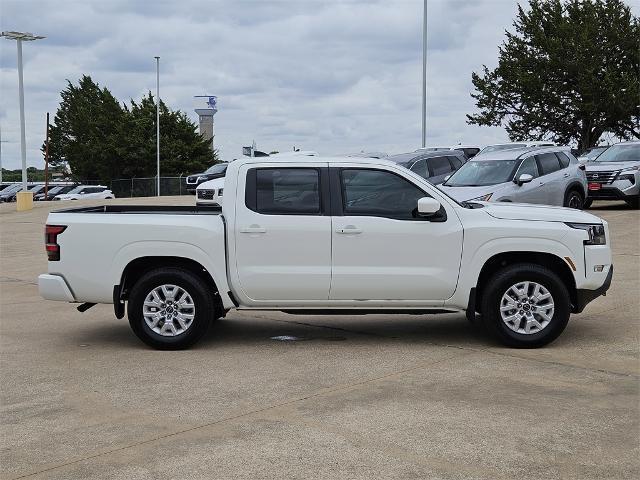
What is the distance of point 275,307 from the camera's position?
8.72 m

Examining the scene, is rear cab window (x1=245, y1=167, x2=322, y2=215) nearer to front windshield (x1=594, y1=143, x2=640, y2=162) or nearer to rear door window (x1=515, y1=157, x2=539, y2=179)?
rear door window (x1=515, y1=157, x2=539, y2=179)

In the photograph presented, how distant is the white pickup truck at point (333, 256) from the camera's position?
8.55 m

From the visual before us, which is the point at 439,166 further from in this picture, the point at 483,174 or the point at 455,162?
the point at 483,174

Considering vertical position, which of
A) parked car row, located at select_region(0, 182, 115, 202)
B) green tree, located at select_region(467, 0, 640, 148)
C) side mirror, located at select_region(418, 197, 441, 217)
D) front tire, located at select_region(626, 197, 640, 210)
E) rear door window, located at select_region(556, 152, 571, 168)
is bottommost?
parked car row, located at select_region(0, 182, 115, 202)

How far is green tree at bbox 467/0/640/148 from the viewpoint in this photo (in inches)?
2028

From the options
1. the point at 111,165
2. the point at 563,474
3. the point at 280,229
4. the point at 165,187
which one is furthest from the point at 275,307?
the point at 111,165

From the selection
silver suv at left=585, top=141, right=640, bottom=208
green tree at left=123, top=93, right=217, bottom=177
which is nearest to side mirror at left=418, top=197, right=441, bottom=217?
silver suv at left=585, top=141, right=640, bottom=208

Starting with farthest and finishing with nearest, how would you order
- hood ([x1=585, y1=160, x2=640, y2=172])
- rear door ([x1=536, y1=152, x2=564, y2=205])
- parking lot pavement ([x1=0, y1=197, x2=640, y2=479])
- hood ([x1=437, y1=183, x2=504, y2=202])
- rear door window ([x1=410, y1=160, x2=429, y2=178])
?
1. hood ([x1=585, y1=160, x2=640, y2=172])
2. rear door window ([x1=410, y1=160, x2=429, y2=178])
3. rear door ([x1=536, y1=152, x2=564, y2=205])
4. hood ([x1=437, y1=183, x2=504, y2=202])
5. parking lot pavement ([x1=0, y1=197, x2=640, y2=479])

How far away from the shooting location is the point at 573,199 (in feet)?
65.3

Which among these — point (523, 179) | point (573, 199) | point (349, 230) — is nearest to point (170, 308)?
point (349, 230)

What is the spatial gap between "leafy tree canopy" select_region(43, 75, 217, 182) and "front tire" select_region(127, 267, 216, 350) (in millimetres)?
60430

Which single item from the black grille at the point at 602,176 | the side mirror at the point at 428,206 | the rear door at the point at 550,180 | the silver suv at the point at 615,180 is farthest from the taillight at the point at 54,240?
the black grille at the point at 602,176

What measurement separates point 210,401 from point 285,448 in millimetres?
1325

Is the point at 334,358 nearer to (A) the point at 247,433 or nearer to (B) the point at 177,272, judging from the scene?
(B) the point at 177,272
